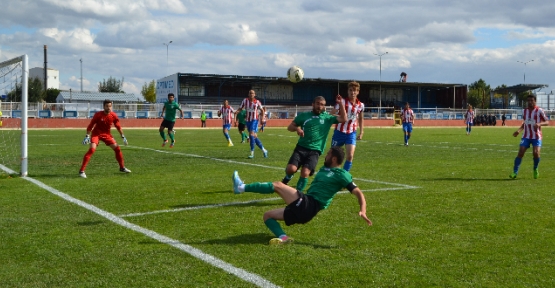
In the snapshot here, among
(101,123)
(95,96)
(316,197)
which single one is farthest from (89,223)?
(95,96)

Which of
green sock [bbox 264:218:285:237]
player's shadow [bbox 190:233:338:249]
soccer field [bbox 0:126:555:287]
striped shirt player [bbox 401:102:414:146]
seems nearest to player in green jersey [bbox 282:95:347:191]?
soccer field [bbox 0:126:555:287]

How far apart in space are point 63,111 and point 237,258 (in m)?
49.6

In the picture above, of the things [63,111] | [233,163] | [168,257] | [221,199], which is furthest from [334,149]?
[63,111]

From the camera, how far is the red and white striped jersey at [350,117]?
1179 centimetres

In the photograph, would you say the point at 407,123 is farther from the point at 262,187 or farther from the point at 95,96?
Answer: the point at 95,96

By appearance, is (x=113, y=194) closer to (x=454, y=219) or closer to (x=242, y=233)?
(x=242, y=233)

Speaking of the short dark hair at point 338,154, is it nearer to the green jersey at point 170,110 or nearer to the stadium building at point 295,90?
the green jersey at point 170,110

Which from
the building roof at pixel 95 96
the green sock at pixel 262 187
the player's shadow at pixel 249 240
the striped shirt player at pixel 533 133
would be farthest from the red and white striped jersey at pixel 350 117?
the building roof at pixel 95 96

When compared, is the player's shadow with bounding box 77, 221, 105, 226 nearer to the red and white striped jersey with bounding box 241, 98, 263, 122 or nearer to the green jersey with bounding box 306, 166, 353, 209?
the green jersey with bounding box 306, 166, 353, 209

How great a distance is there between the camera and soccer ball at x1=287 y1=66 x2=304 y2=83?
14523 millimetres

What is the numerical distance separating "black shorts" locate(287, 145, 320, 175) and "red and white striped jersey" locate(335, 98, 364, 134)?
2.21 metres

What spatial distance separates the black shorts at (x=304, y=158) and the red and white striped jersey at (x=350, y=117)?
2212 millimetres

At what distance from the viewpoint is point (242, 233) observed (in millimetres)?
7219

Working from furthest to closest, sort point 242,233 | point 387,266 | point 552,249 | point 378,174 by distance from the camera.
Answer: point 378,174 → point 242,233 → point 552,249 → point 387,266
